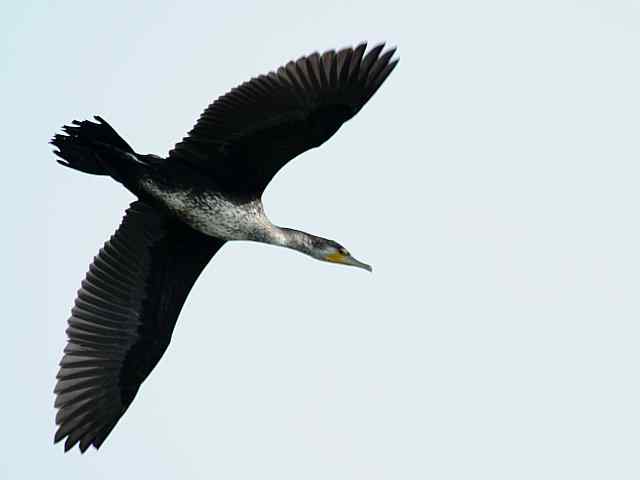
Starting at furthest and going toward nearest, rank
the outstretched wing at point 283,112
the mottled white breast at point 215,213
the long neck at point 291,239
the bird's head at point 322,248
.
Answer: the bird's head at point 322,248, the long neck at point 291,239, the mottled white breast at point 215,213, the outstretched wing at point 283,112

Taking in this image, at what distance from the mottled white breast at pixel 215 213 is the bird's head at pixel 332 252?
491mm

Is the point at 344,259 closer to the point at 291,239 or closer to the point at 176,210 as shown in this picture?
the point at 291,239

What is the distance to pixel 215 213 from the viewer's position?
7.96m

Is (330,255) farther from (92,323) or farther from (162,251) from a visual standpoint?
(92,323)

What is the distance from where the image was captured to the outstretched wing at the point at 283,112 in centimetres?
737

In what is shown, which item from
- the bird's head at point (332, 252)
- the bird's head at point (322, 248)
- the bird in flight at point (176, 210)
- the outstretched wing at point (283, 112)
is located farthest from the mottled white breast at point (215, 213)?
the bird's head at point (332, 252)

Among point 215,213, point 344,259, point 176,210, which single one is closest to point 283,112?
point 215,213

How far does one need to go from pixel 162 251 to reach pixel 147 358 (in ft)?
2.90

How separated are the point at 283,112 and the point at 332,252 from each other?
1.47 meters

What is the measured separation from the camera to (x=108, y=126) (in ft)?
24.6

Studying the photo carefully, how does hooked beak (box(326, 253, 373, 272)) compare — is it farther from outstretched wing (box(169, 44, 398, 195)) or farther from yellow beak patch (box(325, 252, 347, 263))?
outstretched wing (box(169, 44, 398, 195))

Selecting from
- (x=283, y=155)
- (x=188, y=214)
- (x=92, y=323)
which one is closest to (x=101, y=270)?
(x=92, y=323)

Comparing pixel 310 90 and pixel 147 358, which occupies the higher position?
pixel 310 90

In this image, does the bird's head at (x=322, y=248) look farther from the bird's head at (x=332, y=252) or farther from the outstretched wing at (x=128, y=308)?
the outstretched wing at (x=128, y=308)
